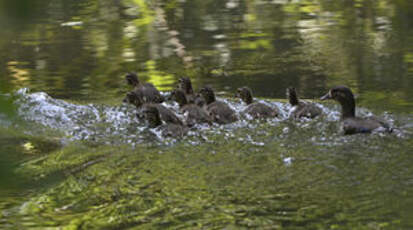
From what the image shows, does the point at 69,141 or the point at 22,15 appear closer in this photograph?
the point at 22,15


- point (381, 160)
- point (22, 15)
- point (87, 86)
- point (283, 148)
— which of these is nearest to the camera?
point (22, 15)

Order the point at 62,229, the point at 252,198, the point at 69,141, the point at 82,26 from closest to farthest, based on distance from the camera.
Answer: the point at 62,229 < the point at 252,198 < the point at 69,141 < the point at 82,26

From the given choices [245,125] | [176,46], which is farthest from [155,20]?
[245,125]

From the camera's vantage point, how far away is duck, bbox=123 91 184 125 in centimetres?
593

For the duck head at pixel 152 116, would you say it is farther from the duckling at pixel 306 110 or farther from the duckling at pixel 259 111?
the duckling at pixel 306 110

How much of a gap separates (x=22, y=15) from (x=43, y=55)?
9.94 m

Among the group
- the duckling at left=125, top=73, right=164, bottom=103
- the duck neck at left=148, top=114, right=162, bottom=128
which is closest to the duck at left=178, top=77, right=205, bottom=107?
the duckling at left=125, top=73, right=164, bottom=103

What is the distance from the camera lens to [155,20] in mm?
13641

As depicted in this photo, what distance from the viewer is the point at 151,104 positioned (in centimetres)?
615

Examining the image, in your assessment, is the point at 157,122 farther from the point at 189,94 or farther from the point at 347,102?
the point at 347,102

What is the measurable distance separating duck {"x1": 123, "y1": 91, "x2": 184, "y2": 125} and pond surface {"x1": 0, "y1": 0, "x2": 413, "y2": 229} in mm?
163

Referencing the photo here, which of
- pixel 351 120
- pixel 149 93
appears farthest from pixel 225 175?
pixel 149 93

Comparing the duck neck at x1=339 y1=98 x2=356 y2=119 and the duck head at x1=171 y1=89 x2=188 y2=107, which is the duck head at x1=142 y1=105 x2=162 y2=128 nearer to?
the duck head at x1=171 y1=89 x2=188 y2=107

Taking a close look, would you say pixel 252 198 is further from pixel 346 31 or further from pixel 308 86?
pixel 346 31
